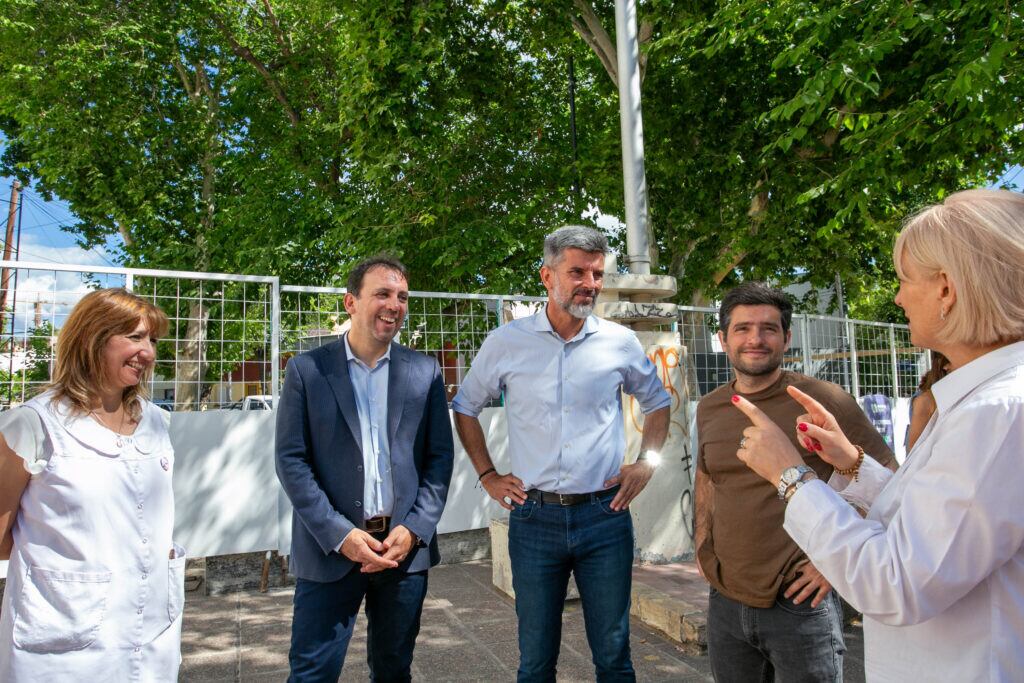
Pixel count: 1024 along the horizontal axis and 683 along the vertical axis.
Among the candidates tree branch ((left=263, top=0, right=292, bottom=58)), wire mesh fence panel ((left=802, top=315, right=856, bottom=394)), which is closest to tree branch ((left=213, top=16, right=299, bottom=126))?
tree branch ((left=263, top=0, right=292, bottom=58))

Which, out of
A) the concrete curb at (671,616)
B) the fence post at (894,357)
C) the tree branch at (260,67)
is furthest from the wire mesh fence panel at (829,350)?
the tree branch at (260,67)

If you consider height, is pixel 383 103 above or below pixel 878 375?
above

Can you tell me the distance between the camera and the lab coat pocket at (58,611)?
217 cm

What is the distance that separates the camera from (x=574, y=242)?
3.19m

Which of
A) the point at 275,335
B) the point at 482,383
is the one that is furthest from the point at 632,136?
the point at 482,383

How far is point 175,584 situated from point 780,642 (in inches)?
A: 80.7

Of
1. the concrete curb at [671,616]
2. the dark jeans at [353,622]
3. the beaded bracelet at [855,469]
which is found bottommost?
the concrete curb at [671,616]

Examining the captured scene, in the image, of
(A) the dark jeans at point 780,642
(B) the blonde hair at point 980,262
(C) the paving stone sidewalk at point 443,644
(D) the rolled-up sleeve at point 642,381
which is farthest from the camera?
(C) the paving stone sidewalk at point 443,644

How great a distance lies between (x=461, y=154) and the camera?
12469 millimetres

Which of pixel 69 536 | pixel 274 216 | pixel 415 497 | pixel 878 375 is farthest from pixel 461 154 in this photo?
pixel 69 536

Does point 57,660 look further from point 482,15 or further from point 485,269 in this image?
point 482,15

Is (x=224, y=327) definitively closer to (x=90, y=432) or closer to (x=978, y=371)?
(x=90, y=432)

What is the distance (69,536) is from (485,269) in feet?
33.8

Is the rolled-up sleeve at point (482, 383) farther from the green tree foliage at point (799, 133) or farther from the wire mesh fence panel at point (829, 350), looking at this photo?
the wire mesh fence panel at point (829, 350)
